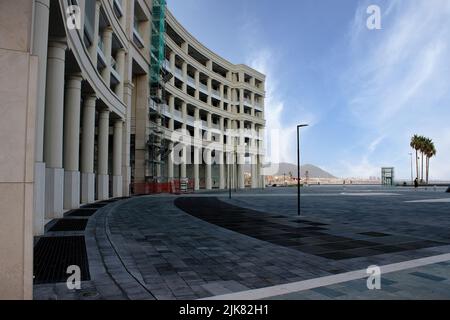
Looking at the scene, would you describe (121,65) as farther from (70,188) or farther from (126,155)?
(70,188)

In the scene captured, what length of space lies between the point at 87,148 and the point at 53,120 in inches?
272

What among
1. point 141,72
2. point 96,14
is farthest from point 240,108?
point 96,14

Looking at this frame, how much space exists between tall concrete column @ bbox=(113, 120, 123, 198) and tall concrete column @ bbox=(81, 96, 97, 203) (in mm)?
7619

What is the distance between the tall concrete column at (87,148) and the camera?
19.5 meters

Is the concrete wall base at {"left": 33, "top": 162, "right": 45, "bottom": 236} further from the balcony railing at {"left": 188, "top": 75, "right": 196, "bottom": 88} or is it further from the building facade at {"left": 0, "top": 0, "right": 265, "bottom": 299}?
the balcony railing at {"left": 188, "top": 75, "right": 196, "bottom": 88}

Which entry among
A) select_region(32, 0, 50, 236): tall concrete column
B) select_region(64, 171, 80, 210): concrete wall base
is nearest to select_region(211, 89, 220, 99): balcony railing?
select_region(64, 171, 80, 210): concrete wall base

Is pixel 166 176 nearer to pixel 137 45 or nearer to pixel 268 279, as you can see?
pixel 137 45

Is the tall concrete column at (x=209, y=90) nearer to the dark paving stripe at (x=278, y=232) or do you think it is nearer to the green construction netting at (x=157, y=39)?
the green construction netting at (x=157, y=39)

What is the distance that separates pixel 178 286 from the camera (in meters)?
5.34

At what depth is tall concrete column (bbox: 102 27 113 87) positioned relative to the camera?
78.1 feet

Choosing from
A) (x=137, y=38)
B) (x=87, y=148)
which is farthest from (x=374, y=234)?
(x=137, y=38)

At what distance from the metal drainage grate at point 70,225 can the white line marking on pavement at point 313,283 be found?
7.75 m

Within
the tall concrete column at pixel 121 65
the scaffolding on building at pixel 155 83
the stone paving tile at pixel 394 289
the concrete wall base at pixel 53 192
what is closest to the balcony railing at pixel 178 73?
the scaffolding on building at pixel 155 83
